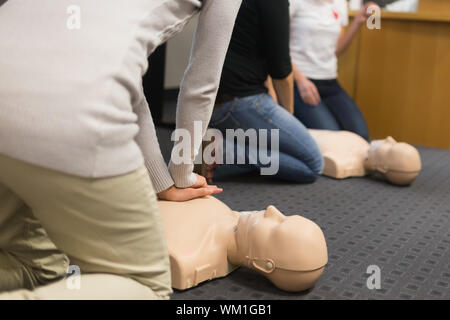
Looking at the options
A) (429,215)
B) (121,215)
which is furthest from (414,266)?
(121,215)

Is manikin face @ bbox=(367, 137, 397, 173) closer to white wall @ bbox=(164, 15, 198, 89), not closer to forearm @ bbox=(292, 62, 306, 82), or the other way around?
forearm @ bbox=(292, 62, 306, 82)

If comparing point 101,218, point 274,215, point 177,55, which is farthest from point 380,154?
point 177,55

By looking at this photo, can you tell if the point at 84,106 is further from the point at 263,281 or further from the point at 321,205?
the point at 321,205

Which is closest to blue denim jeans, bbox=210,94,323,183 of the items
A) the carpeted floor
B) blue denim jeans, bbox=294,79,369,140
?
the carpeted floor

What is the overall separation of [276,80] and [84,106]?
1.41 metres

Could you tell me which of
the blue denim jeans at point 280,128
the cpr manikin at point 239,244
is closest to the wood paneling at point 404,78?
the blue denim jeans at point 280,128

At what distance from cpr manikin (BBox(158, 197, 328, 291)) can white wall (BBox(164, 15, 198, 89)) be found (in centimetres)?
288

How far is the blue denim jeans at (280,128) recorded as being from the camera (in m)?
2.07

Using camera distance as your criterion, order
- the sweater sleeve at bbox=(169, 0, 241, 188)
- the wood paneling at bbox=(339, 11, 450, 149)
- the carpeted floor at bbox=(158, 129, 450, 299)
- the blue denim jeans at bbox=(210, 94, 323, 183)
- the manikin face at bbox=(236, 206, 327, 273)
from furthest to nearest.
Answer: the wood paneling at bbox=(339, 11, 450, 149), the blue denim jeans at bbox=(210, 94, 323, 183), the carpeted floor at bbox=(158, 129, 450, 299), the manikin face at bbox=(236, 206, 327, 273), the sweater sleeve at bbox=(169, 0, 241, 188)

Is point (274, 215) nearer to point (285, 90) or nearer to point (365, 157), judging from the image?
point (285, 90)

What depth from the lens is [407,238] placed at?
1.61 meters

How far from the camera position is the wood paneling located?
2.97 metres

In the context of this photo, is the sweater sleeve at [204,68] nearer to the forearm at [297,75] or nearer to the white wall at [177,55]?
the forearm at [297,75]

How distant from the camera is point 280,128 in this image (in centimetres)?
213
